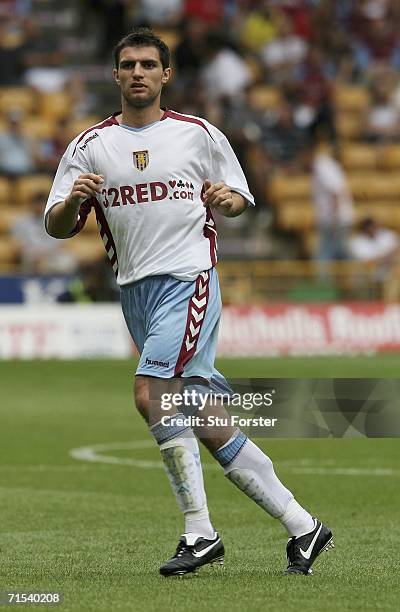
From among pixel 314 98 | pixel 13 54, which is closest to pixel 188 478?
pixel 13 54

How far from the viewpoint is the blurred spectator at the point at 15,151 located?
25.9m

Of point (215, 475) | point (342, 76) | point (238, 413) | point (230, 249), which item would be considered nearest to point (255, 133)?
point (230, 249)

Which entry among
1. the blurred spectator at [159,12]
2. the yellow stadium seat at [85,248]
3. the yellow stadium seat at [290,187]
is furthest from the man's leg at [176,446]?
the blurred spectator at [159,12]

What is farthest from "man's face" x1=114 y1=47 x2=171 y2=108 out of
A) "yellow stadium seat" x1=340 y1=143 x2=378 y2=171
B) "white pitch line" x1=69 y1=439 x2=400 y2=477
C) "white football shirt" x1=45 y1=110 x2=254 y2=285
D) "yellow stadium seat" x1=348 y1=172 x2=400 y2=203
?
"yellow stadium seat" x1=340 y1=143 x2=378 y2=171

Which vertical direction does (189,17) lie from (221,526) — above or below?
above

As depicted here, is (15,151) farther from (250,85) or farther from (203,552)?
(203,552)

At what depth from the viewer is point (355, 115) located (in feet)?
102

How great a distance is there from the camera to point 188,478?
7.15m

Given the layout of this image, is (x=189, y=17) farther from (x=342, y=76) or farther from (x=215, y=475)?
(x=215, y=475)

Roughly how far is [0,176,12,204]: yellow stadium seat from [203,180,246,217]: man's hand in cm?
1932

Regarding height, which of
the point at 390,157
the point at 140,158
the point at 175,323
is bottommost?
the point at 390,157

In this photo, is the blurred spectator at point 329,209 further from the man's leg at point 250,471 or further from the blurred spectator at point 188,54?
the man's leg at point 250,471

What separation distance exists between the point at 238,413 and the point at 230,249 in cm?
1993

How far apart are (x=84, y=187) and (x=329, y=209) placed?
1952 centimetres
